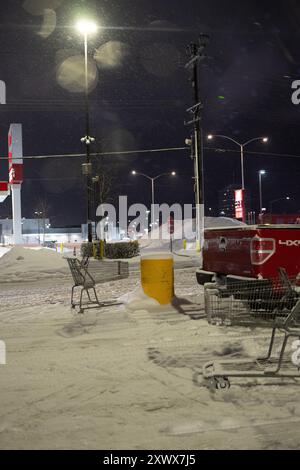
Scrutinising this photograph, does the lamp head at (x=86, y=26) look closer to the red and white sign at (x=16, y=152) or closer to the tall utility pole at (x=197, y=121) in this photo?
the tall utility pole at (x=197, y=121)

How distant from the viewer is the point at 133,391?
191 inches

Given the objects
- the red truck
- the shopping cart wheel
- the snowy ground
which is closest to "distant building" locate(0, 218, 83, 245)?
the snowy ground

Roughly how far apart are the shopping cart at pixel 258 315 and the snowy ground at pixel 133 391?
6.2 inches

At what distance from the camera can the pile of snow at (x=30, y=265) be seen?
62.1 ft

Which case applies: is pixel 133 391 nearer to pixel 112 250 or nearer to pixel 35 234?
pixel 112 250

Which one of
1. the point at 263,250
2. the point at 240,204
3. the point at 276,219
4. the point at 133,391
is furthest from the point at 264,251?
the point at 276,219

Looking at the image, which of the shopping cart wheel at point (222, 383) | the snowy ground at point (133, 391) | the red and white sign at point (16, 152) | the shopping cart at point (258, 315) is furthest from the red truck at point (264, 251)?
the red and white sign at point (16, 152)

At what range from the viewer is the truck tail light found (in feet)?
23.3

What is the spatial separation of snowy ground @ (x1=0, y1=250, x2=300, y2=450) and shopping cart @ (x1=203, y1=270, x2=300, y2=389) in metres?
0.16

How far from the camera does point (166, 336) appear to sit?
23.6 ft

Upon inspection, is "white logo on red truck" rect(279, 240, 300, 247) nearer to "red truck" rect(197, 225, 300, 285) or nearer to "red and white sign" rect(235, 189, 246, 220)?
"red truck" rect(197, 225, 300, 285)

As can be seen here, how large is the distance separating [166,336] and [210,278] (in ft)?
6.64
